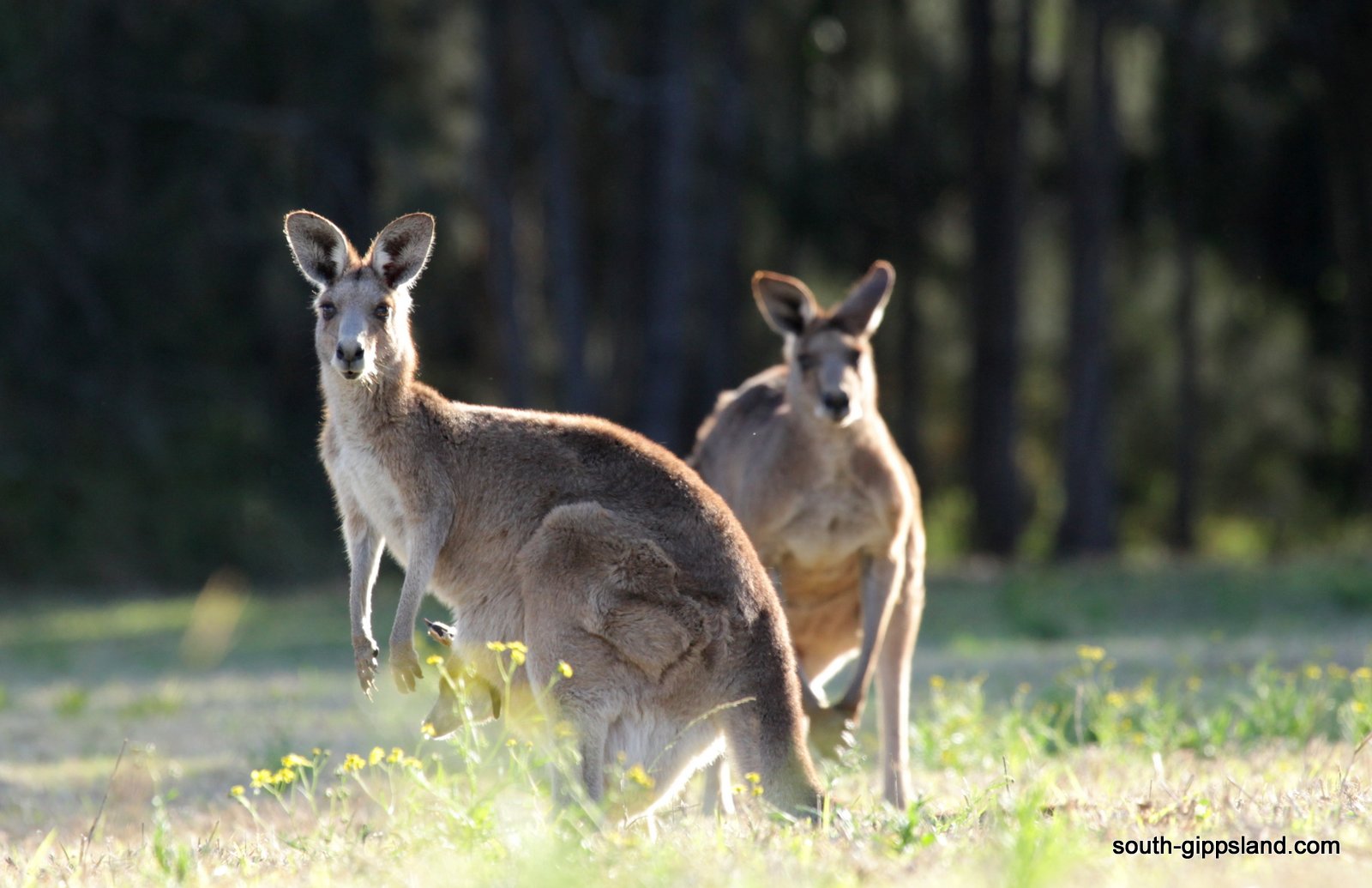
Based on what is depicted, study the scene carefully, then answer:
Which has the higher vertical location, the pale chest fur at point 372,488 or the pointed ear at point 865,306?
the pointed ear at point 865,306

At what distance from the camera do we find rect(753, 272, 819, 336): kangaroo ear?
20.9ft

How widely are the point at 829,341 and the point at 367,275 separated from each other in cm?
198

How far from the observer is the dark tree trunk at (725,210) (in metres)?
17.9

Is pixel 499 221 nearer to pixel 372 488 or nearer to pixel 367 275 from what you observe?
pixel 367 275

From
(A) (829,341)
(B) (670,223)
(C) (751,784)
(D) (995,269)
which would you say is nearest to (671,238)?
(B) (670,223)

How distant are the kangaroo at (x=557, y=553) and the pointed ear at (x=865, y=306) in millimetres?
1627

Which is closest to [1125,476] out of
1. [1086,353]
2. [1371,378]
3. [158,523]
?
[1371,378]

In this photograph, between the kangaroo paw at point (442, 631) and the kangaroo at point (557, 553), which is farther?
the kangaroo paw at point (442, 631)

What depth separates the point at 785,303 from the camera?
21.1 feet

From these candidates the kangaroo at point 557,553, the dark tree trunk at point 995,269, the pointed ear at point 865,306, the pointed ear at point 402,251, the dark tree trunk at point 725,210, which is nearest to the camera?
the kangaroo at point 557,553

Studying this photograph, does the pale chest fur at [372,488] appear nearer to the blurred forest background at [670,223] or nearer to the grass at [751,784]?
the grass at [751,784]

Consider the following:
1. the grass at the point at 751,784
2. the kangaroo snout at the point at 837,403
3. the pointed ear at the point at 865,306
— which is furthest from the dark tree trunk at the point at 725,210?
the kangaroo snout at the point at 837,403

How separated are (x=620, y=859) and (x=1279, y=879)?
121 cm

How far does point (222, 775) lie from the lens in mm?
6188
